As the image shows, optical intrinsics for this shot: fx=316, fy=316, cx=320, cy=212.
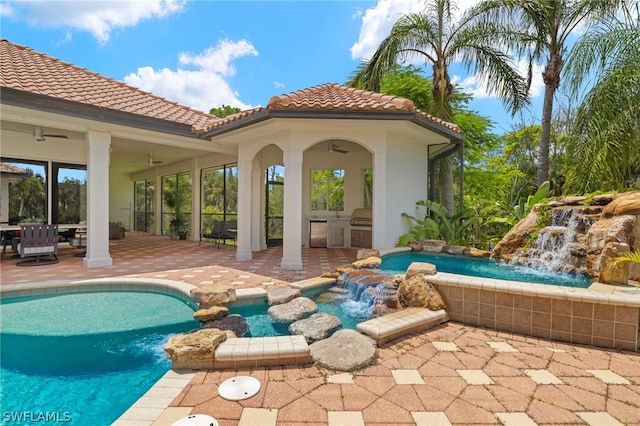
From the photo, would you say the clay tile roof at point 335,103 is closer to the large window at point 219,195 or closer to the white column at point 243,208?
the white column at point 243,208

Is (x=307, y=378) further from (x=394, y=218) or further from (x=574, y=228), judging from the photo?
(x=574, y=228)

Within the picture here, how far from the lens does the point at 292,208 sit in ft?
27.0

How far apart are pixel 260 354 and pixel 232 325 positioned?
1207 mm

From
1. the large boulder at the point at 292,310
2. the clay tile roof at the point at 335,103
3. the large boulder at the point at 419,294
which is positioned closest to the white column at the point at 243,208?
the clay tile roof at the point at 335,103

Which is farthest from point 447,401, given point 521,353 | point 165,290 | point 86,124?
point 86,124

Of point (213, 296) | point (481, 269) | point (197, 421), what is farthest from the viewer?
point (481, 269)

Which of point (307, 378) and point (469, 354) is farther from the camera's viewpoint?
point (469, 354)

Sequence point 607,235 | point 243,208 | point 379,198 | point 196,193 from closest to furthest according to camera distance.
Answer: point 607,235 → point 379,198 → point 243,208 → point 196,193

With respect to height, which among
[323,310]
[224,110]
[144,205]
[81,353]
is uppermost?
[224,110]

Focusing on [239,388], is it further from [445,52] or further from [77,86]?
[445,52]

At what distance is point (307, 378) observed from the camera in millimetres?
3045

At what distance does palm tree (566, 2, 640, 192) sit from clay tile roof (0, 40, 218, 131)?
10607 mm

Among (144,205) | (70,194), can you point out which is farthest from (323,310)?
(144,205)

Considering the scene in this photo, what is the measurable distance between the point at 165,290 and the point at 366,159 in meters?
8.29
